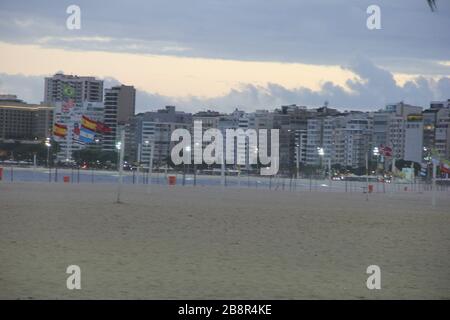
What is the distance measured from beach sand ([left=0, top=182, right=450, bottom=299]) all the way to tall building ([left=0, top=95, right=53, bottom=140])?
8233 centimetres

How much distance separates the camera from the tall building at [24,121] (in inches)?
3898

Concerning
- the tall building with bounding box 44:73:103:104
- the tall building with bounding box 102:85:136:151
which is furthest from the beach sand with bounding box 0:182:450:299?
the tall building with bounding box 44:73:103:104

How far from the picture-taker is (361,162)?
12000 centimetres

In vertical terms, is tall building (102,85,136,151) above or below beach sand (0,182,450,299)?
above

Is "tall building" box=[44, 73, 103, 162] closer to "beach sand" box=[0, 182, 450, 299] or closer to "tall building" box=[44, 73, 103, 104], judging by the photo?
"tall building" box=[44, 73, 103, 104]

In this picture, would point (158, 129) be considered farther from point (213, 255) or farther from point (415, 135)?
point (213, 255)

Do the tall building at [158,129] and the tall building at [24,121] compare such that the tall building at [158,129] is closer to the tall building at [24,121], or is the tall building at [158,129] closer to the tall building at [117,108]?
the tall building at [117,108]

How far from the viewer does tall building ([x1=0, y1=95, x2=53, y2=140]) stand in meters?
99.0

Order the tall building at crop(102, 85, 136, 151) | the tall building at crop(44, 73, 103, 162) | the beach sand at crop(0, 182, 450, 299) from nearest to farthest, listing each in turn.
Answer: the beach sand at crop(0, 182, 450, 299)
the tall building at crop(44, 73, 103, 162)
the tall building at crop(102, 85, 136, 151)

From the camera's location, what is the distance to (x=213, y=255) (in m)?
11.5

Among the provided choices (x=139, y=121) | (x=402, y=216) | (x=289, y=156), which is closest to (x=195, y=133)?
(x=139, y=121)

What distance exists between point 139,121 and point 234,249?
10246cm

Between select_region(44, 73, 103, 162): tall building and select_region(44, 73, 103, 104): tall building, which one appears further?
select_region(44, 73, 103, 104): tall building

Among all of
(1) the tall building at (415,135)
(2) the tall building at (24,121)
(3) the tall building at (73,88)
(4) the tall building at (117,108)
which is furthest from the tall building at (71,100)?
(1) the tall building at (415,135)
